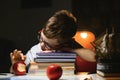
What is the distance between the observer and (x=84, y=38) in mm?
2092

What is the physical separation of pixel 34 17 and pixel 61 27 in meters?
0.41

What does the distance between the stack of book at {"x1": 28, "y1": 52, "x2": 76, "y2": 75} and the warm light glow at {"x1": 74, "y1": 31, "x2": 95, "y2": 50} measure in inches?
21.3

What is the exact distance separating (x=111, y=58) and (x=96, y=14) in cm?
78

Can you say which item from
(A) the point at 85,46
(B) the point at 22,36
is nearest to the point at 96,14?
(A) the point at 85,46

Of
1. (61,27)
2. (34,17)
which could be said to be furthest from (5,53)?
(61,27)

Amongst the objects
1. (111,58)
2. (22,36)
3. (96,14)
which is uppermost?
(96,14)

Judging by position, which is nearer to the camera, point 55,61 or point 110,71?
point 110,71

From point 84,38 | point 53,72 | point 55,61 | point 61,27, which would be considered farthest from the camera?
point 84,38

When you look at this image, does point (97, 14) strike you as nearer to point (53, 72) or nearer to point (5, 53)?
point (5, 53)

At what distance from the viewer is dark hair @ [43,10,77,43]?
6.09ft

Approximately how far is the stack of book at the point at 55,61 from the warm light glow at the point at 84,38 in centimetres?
54

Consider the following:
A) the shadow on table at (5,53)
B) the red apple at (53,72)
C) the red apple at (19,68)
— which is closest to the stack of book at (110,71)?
the red apple at (53,72)

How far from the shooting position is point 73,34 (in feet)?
6.44

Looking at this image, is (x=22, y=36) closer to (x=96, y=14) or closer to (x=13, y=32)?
(x=13, y=32)
